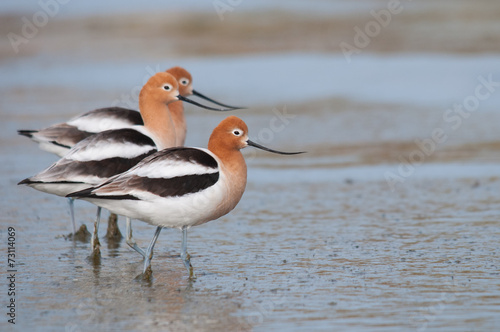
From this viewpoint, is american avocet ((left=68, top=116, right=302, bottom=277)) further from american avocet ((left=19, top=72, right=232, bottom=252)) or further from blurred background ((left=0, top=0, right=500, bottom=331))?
american avocet ((left=19, top=72, right=232, bottom=252))

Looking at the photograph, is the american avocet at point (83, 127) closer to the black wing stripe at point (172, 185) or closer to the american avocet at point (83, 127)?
the american avocet at point (83, 127)

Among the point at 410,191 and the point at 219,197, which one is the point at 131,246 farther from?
the point at 410,191

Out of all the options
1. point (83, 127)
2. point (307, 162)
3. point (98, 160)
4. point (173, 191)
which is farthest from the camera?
point (307, 162)

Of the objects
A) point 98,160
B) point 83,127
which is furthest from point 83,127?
point 98,160

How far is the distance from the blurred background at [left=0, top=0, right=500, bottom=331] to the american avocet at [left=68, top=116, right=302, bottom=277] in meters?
0.51

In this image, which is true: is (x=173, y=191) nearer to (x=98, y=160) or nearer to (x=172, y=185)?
(x=172, y=185)

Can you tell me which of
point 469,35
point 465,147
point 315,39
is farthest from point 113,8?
point 465,147

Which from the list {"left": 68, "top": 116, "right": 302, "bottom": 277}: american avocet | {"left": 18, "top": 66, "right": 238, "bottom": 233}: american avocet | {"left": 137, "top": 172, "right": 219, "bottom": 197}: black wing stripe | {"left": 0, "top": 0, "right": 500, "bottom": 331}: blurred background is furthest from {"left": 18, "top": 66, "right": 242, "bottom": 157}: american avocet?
{"left": 137, "top": 172, "right": 219, "bottom": 197}: black wing stripe

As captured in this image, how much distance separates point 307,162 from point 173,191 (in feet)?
17.5

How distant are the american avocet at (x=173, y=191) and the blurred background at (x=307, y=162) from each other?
0.51 meters

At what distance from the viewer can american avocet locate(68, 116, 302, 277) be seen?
6801 mm

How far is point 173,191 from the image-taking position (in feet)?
22.4

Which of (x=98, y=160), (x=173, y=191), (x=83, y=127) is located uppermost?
(x=83, y=127)

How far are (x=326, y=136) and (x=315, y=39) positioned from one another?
10.2 meters
